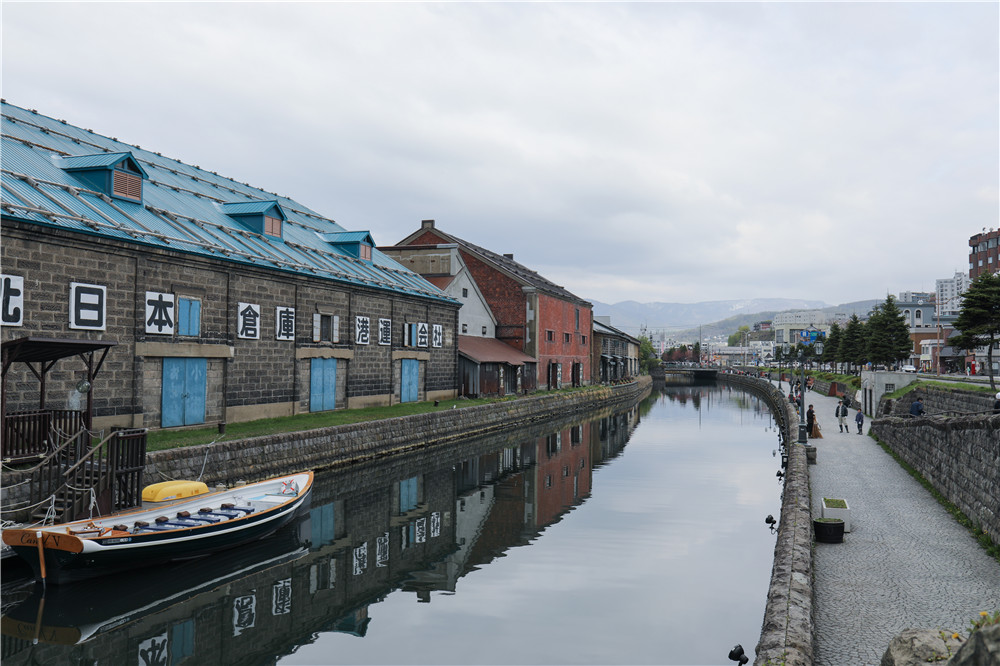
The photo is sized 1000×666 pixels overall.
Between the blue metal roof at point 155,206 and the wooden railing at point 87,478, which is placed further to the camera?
the blue metal roof at point 155,206

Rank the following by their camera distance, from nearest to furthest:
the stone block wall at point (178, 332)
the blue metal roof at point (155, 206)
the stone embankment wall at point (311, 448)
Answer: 1. the stone embankment wall at point (311, 448)
2. the stone block wall at point (178, 332)
3. the blue metal roof at point (155, 206)

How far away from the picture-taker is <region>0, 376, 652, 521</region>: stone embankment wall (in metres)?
19.5

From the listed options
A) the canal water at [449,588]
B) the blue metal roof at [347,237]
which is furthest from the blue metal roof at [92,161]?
the blue metal roof at [347,237]

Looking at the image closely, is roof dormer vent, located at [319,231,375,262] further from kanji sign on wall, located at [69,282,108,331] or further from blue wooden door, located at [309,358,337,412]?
kanji sign on wall, located at [69,282,108,331]

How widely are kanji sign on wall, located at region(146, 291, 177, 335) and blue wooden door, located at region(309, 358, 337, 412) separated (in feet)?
29.1

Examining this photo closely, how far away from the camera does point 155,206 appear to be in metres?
28.0

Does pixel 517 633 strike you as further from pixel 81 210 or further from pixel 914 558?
pixel 81 210

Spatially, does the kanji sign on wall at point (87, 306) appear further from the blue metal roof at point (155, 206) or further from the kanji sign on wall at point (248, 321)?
the kanji sign on wall at point (248, 321)

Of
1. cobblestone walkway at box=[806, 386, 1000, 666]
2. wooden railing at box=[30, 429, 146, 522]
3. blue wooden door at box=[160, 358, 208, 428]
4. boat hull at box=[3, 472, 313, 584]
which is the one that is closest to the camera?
cobblestone walkway at box=[806, 386, 1000, 666]

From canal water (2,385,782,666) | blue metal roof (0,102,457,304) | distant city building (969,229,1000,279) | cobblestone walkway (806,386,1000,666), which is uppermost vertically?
distant city building (969,229,1000,279)

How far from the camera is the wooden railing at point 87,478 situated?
50.2ft

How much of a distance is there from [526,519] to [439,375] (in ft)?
81.4

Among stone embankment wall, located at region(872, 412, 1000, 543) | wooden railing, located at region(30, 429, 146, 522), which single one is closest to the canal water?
wooden railing, located at region(30, 429, 146, 522)

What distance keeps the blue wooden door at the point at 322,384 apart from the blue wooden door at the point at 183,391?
22.9 feet
